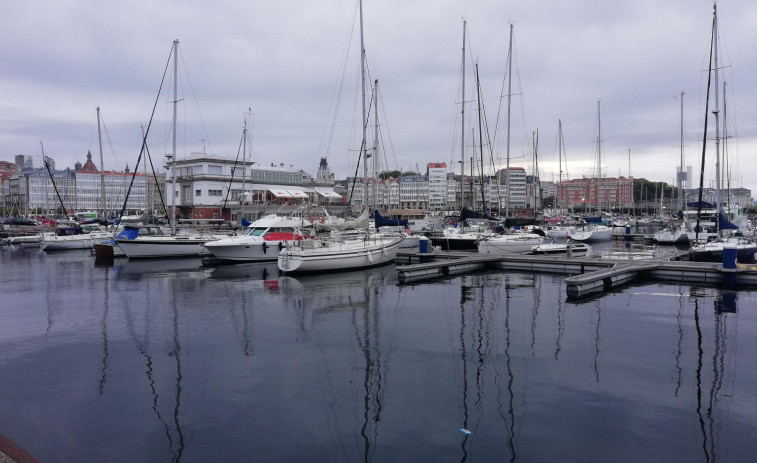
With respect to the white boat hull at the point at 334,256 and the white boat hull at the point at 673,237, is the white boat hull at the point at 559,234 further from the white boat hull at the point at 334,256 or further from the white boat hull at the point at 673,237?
the white boat hull at the point at 334,256

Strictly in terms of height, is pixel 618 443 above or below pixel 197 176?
below

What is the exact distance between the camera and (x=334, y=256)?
28078 mm

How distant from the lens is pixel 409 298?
2148 centimetres

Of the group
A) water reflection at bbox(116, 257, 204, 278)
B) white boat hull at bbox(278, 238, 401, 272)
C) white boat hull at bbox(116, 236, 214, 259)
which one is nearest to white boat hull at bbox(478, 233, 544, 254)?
white boat hull at bbox(278, 238, 401, 272)

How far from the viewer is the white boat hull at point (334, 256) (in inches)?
1069

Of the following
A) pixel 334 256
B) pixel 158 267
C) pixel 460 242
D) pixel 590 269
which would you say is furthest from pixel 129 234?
pixel 590 269

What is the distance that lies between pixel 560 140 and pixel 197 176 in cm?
5000

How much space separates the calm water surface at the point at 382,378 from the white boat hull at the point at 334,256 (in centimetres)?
601

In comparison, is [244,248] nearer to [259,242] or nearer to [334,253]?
[259,242]

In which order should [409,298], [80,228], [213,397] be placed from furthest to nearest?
[80,228] → [409,298] → [213,397]

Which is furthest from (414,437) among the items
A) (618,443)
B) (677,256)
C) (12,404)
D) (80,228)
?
(80,228)

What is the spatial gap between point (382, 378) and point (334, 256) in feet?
55.7

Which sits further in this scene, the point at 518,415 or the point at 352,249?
the point at 352,249

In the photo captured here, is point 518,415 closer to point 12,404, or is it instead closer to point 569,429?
point 569,429
